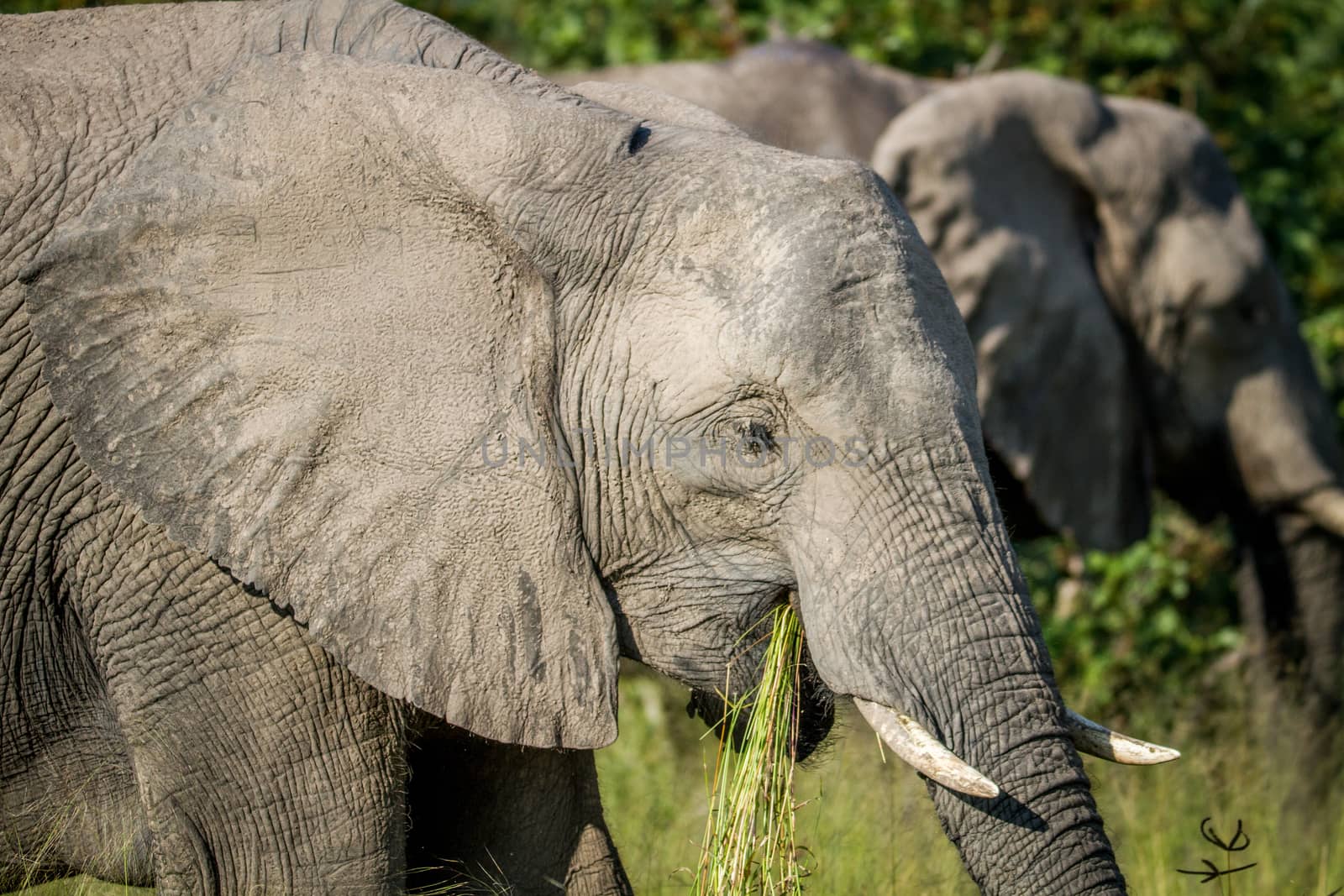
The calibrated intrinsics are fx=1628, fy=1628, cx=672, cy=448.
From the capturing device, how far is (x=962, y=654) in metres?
2.55

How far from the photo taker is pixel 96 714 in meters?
2.97

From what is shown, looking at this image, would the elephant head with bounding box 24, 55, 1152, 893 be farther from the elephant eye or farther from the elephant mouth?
the elephant mouth

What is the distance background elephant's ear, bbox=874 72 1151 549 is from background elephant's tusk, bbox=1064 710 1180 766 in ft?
10.6

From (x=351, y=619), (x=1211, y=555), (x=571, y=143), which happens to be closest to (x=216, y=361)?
(x=351, y=619)

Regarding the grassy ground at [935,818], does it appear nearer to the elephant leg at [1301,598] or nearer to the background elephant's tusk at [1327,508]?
the elephant leg at [1301,598]

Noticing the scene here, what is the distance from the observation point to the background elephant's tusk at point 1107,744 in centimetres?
259

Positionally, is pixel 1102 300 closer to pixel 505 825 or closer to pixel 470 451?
pixel 505 825

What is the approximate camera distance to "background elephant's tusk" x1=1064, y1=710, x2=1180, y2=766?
2588 mm

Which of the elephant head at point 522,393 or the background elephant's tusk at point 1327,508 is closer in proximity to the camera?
the elephant head at point 522,393

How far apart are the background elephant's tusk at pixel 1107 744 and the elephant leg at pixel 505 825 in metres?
1.02

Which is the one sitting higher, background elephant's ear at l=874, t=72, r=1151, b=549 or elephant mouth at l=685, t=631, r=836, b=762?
elephant mouth at l=685, t=631, r=836, b=762

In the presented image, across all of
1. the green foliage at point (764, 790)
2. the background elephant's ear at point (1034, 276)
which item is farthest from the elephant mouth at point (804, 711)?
the background elephant's ear at point (1034, 276)

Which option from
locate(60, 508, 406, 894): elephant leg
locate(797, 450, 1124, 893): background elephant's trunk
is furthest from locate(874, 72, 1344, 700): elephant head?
locate(60, 508, 406, 894): elephant leg

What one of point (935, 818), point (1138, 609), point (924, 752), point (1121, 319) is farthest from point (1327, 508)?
point (924, 752)
